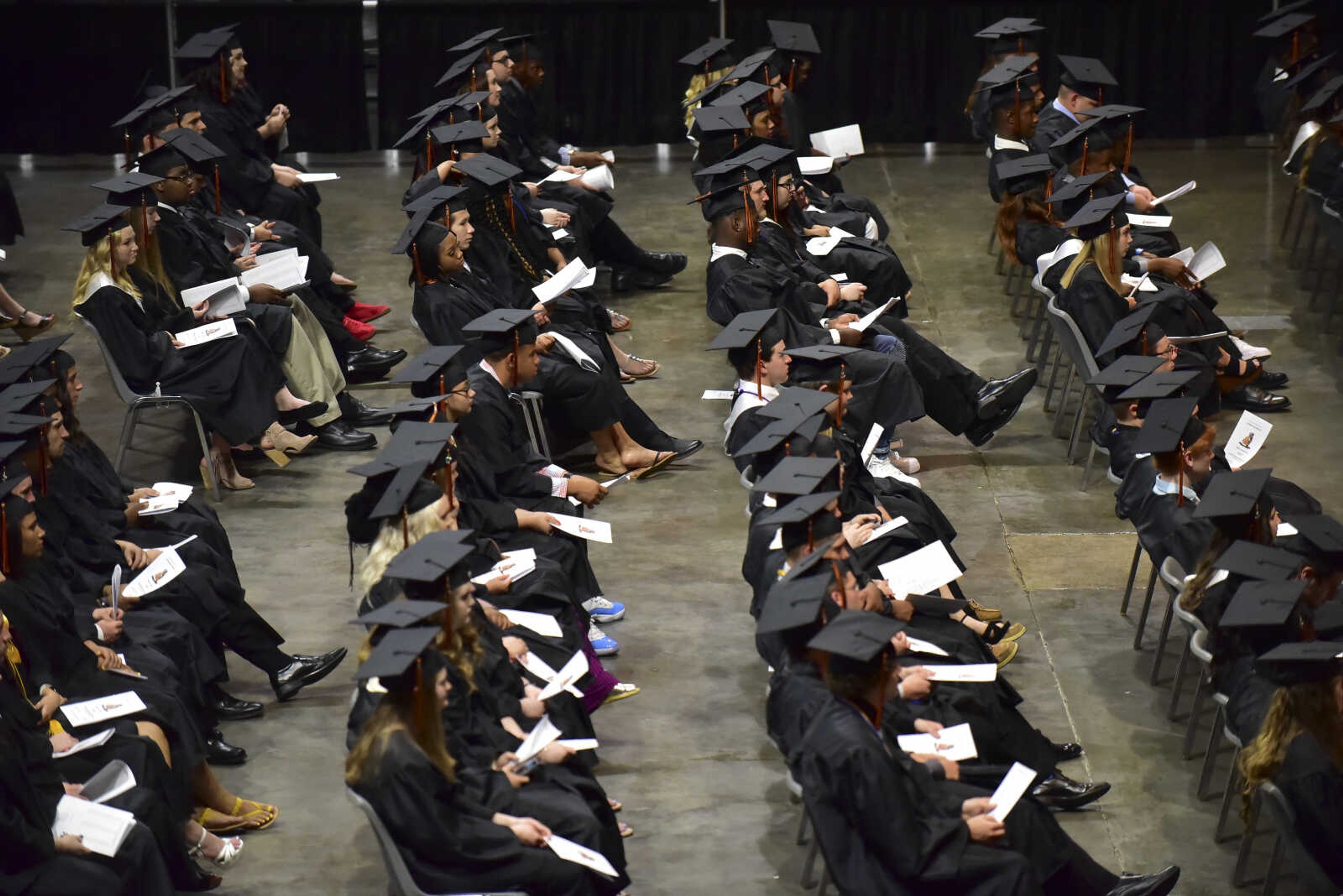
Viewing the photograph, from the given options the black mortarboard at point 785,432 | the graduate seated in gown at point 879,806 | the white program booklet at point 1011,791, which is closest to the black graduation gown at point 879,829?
the graduate seated in gown at point 879,806

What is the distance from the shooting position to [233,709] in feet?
21.8

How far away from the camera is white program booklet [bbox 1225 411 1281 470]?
6844mm

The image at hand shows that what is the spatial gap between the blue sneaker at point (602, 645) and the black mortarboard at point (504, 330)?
121cm

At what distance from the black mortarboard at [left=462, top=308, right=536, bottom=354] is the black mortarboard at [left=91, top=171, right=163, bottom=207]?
1.78 meters

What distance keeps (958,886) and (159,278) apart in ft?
16.9

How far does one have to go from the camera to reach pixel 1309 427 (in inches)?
354

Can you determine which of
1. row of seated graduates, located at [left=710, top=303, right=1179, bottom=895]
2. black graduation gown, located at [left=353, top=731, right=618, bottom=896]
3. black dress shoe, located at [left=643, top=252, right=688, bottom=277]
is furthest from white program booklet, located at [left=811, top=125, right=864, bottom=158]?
black graduation gown, located at [left=353, top=731, right=618, bottom=896]

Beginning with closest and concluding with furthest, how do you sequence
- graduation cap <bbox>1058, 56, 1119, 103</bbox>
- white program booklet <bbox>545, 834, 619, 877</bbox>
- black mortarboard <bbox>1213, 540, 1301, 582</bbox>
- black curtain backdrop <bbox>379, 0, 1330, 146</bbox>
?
1. white program booklet <bbox>545, 834, 619, 877</bbox>
2. black mortarboard <bbox>1213, 540, 1301, 582</bbox>
3. graduation cap <bbox>1058, 56, 1119, 103</bbox>
4. black curtain backdrop <bbox>379, 0, 1330, 146</bbox>

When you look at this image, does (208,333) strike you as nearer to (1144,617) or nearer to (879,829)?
(1144,617)

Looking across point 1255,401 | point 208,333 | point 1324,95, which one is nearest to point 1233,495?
point 1255,401

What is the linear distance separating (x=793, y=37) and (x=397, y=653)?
24.2 ft

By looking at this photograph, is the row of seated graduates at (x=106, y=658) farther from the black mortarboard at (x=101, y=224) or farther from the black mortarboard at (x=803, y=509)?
the black mortarboard at (x=803, y=509)

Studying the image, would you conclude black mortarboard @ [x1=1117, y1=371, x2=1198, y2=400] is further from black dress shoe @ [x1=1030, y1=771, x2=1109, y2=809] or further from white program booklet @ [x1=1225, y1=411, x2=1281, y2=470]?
black dress shoe @ [x1=1030, y1=771, x2=1109, y2=809]

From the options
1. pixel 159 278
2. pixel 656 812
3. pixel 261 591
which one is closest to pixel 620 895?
pixel 656 812
